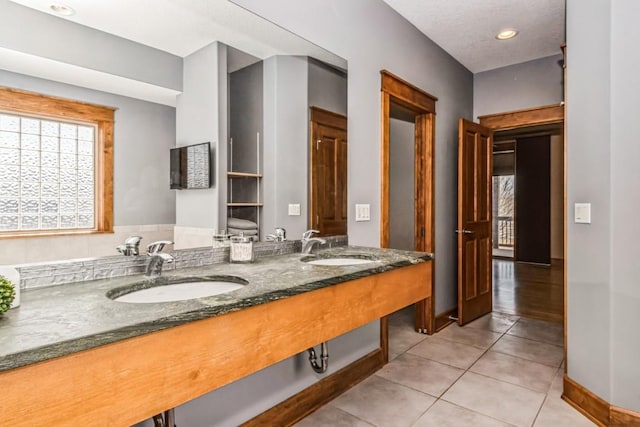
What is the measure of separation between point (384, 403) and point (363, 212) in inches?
45.9

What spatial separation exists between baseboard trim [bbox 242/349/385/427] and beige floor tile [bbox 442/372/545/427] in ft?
1.67

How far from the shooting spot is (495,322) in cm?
374

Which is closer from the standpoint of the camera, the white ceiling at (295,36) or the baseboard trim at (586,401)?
the white ceiling at (295,36)

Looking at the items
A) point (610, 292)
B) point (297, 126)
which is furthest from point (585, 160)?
point (297, 126)

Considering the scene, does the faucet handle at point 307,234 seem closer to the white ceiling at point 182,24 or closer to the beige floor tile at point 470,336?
→ the white ceiling at point 182,24

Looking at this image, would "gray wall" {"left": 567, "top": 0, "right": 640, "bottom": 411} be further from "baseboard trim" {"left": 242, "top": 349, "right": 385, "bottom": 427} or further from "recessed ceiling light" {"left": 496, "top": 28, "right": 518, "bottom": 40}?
"baseboard trim" {"left": 242, "top": 349, "right": 385, "bottom": 427}

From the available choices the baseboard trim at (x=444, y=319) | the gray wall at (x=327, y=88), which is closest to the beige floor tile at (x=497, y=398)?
the baseboard trim at (x=444, y=319)

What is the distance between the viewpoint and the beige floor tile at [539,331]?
3.25 meters

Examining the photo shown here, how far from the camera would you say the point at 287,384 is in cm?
198

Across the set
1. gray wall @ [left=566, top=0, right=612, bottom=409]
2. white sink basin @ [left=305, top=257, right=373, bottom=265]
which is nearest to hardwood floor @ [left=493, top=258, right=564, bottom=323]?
gray wall @ [left=566, top=0, right=612, bottom=409]

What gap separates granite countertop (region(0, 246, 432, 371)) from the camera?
2.43 ft

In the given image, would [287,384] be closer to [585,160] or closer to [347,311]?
[347,311]

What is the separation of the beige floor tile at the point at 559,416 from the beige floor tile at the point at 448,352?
0.59 meters

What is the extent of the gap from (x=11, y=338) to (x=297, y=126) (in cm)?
163
